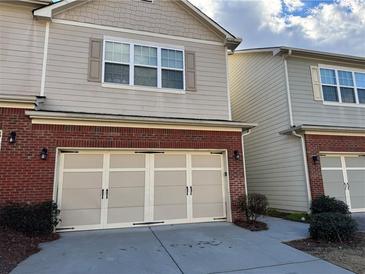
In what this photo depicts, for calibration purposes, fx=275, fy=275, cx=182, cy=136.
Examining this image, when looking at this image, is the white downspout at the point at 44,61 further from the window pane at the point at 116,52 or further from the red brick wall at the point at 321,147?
the red brick wall at the point at 321,147

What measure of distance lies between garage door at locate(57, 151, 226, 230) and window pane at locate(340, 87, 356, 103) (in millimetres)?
6575

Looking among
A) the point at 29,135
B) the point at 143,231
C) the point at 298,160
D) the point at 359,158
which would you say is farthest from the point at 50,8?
the point at 359,158

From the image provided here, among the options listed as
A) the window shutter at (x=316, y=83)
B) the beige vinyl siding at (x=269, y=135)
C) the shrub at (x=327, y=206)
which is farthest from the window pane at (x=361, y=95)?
the shrub at (x=327, y=206)

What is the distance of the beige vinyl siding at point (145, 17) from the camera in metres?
9.16

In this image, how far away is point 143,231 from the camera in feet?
25.3

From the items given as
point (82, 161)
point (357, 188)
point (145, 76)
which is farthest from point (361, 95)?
point (82, 161)

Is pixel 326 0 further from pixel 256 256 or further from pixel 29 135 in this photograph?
pixel 29 135

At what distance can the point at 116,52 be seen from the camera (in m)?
9.14

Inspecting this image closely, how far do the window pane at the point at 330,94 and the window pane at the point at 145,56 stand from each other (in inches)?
289

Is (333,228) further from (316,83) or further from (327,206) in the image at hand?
(316,83)

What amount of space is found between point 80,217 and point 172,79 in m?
5.31

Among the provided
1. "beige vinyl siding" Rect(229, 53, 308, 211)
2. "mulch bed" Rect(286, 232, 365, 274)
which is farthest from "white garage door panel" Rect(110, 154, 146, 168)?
"beige vinyl siding" Rect(229, 53, 308, 211)

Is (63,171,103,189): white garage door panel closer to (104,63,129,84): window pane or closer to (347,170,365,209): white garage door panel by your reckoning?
(104,63,129,84): window pane

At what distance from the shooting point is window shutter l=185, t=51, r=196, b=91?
31.8 ft
